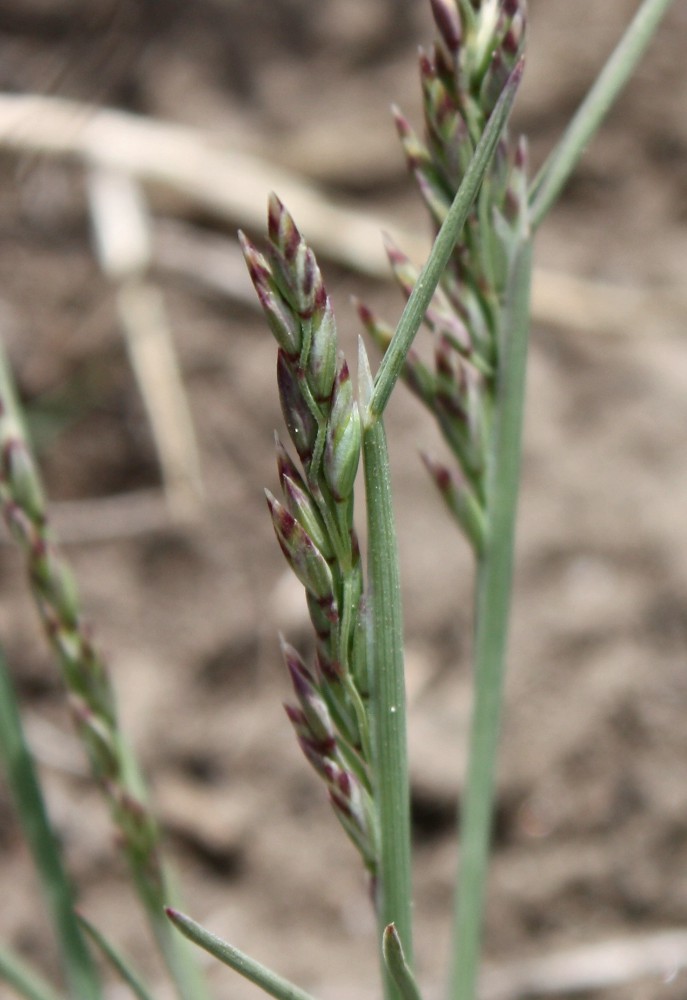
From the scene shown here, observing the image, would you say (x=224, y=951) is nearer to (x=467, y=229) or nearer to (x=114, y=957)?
(x=114, y=957)

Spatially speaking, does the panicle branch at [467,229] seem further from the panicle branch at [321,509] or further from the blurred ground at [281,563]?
the blurred ground at [281,563]

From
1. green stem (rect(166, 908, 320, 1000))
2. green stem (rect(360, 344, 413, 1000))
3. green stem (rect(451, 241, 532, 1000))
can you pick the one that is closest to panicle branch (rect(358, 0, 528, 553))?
green stem (rect(451, 241, 532, 1000))

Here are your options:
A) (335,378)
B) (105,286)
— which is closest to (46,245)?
(105,286)

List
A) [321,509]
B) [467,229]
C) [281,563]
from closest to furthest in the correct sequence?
[321,509]
[467,229]
[281,563]

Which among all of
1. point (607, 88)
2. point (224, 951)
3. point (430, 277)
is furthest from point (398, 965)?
point (607, 88)

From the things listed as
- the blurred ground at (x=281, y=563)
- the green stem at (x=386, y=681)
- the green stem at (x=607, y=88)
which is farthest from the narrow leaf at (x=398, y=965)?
the blurred ground at (x=281, y=563)

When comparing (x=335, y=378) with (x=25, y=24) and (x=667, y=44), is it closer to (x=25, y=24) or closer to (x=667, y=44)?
(x=667, y=44)
